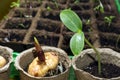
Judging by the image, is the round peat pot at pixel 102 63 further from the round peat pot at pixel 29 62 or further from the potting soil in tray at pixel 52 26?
the potting soil in tray at pixel 52 26

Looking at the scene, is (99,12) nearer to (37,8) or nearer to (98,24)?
(98,24)

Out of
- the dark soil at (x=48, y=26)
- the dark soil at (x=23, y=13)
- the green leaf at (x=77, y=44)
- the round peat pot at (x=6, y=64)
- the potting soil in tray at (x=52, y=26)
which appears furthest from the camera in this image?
the dark soil at (x=23, y=13)

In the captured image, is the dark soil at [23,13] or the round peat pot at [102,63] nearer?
the round peat pot at [102,63]

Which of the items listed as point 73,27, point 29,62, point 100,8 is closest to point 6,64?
point 29,62

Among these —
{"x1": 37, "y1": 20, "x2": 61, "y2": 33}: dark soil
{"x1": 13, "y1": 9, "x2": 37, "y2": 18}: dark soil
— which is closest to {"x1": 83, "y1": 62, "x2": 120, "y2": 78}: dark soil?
{"x1": 37, "y1": 20, "x2": 61, "y2": 33}: dark soil

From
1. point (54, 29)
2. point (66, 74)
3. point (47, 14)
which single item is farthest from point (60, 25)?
point (66, 74)

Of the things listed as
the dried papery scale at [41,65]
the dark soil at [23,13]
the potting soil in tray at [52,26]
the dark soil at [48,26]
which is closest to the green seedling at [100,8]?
the potting soil in tray at [52,26]

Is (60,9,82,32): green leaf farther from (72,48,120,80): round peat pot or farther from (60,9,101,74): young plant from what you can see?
(72,48,120,80): round peat pot
